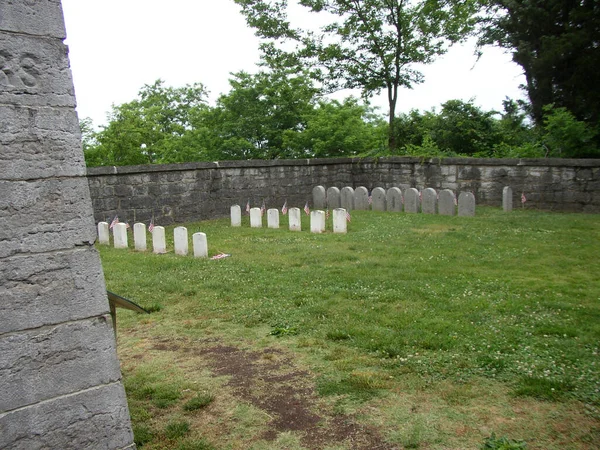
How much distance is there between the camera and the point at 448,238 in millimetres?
10438

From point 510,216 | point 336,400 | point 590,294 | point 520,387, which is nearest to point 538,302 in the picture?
point 590,294

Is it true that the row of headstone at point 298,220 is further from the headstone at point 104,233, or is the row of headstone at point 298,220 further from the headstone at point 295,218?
the headstone at point 104,233

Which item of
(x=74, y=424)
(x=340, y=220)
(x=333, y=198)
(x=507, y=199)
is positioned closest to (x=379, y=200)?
(x=333, y=198)

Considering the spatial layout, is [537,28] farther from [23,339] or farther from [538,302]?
[23,339]

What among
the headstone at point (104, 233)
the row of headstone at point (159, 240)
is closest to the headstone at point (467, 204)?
the row of headstone at point (159, 240)

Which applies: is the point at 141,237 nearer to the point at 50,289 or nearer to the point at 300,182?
the point at 300,182

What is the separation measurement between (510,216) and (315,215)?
4753mm

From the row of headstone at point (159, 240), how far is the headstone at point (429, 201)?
6.99m

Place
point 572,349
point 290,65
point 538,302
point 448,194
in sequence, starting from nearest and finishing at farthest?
point 572,349 → point 538,302 → point 448,194 → point 290,65

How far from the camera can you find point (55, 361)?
9.99 ft

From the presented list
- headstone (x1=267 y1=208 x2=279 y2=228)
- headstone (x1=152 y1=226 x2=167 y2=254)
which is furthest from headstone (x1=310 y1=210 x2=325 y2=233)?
headstone (x1=152 y1=226 x2=167 y2=254)

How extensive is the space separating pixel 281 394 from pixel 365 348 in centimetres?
107

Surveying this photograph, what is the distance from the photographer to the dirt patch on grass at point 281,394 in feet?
11.9

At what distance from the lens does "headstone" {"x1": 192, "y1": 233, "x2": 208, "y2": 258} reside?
9.53m
